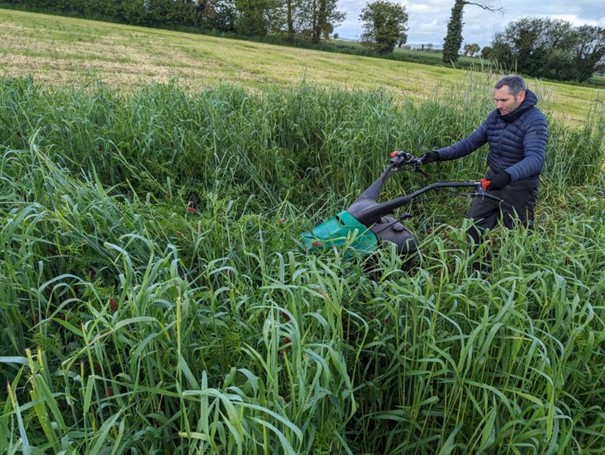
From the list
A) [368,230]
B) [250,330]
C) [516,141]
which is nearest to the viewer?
[250,330]

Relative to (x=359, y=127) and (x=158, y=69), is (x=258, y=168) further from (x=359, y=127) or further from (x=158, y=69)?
(x=158, y=69)

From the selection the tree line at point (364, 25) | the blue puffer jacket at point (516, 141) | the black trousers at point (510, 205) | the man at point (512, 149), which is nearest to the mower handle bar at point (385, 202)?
the man at point (512, 149)

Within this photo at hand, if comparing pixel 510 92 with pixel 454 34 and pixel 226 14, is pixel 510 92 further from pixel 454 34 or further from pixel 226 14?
pixel 226 14

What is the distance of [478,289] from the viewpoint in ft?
6.77

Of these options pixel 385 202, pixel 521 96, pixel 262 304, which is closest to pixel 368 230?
pixel 385 202

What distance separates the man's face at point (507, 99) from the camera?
3.19 meters

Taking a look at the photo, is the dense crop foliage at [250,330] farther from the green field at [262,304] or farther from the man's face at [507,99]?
the man's face at [507,99]

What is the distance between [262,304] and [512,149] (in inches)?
97.4

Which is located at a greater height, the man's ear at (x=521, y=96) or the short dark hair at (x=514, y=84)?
the short dark hair at (x=514, y=84)

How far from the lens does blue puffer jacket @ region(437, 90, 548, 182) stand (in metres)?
3.08

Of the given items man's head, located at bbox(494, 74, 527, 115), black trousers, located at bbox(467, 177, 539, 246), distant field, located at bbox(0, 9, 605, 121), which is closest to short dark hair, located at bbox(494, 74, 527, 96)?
man's head, located at bbox(494, 74, 527, 115)

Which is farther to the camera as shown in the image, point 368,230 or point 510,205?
point 510,205

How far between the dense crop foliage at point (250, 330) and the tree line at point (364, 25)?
2546 cm

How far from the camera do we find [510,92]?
3180mm
